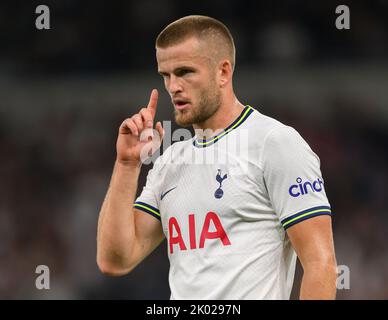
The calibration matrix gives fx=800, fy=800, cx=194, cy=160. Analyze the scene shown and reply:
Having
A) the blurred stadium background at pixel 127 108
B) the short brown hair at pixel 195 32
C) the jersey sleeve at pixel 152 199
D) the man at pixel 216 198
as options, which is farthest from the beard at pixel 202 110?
the blurred stadium background at pixel 127 108

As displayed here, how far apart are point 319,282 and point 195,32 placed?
54.5 inches

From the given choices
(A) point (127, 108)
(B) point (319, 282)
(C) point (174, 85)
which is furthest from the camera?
(A) point (127, 108)

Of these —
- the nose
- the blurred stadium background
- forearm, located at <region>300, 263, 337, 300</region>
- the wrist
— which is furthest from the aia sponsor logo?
the blurred stadium background

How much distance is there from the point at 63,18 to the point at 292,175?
23.4 ft

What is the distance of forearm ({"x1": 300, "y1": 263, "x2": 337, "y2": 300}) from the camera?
3.39m

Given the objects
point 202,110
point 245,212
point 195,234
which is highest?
point 202,110

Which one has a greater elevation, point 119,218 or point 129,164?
point 129,164

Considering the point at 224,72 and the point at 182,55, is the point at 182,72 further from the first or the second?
the point at 224,72

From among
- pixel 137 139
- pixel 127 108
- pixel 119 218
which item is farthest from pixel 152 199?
pixel 127 108

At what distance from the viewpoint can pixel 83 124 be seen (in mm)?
9547

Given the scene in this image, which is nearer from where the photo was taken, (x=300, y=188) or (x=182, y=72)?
(x=300, y=188)

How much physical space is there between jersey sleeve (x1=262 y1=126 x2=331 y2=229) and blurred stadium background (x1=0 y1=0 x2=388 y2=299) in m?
4.87

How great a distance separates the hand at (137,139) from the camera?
151 inches

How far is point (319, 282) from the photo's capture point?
3.40 metres
